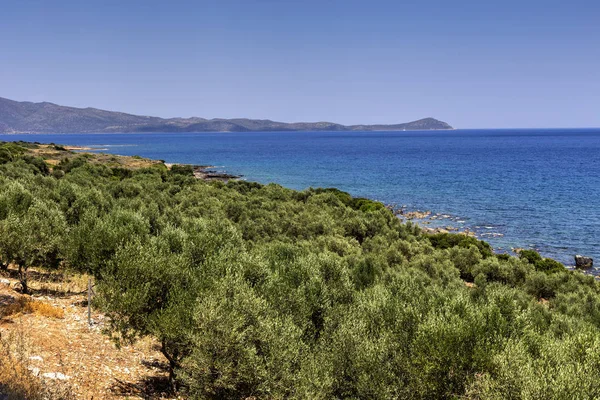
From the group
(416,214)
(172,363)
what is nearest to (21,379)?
(172,363)

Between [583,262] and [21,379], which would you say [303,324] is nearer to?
[21,379]

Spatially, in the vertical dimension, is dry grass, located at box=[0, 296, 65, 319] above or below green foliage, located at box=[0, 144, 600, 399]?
below

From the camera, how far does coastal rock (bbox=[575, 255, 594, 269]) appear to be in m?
47.1

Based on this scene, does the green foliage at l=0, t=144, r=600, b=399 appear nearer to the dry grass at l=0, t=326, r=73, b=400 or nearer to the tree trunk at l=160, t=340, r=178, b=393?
the tree trunk at l=160, t=340, r=178, b=393

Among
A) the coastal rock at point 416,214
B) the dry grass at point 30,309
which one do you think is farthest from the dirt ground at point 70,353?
Result: the coastal rock at point 416,214

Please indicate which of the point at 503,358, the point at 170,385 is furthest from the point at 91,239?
the point at 503,358

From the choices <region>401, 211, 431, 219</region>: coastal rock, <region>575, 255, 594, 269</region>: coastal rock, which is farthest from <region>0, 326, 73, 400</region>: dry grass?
<region>401, 211, 431, 219</region>: coastal rock

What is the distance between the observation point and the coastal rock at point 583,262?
47066 millimetres

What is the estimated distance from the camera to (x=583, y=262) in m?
47.2

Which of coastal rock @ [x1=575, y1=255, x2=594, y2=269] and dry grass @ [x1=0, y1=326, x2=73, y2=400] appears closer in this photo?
dry grass @ [x1=0, y1=326, x2=73, y2=400]

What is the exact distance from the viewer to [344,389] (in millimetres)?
15914

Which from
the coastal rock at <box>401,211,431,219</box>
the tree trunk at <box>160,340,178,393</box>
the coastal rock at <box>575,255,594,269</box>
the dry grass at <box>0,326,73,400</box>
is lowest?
the coastal rock at <box>575,255,594,269</box>

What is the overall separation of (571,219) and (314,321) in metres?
66.2

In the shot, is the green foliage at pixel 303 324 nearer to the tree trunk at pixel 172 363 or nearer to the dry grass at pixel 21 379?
the tree trunk at pixel 172 363
